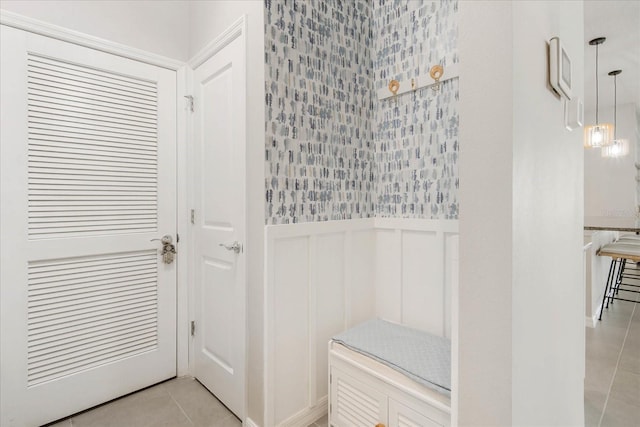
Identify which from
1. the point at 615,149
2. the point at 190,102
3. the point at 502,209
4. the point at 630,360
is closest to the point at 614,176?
the point at 615,149

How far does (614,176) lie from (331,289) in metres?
6.55

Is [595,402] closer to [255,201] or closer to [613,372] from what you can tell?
[613,372]

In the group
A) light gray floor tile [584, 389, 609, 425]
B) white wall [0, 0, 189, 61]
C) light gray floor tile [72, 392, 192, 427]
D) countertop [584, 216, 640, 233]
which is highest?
white wall [0, 0, 189, 61]

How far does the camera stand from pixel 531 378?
901mm

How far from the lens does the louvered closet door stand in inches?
64.8

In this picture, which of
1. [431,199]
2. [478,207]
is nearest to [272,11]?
[431,199]

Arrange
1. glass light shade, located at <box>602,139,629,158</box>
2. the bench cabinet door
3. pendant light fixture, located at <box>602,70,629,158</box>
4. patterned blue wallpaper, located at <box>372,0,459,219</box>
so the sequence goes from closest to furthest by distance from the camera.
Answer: the bench cabinet door < patterned blue wallpaper, located at <box>372,0,459,219</box> < pendant light fixture, located at <box>602,70,629,158</box> < glass light shade, located at <box>602,139,629,158</box>

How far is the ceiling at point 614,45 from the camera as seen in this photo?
9.09 feet

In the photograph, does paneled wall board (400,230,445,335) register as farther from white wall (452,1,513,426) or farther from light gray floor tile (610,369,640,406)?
light gray floor tile (610,369,640,406)

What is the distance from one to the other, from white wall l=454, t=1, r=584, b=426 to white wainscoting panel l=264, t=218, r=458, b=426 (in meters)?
0.70

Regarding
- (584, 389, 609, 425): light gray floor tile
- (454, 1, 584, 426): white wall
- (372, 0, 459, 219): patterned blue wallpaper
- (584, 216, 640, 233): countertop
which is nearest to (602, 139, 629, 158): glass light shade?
(584, 216, 640, 233): countertop

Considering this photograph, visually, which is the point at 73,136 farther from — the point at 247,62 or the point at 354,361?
the point at 354,361

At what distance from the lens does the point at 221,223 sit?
6.36 feet

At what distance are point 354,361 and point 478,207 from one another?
1.04m
